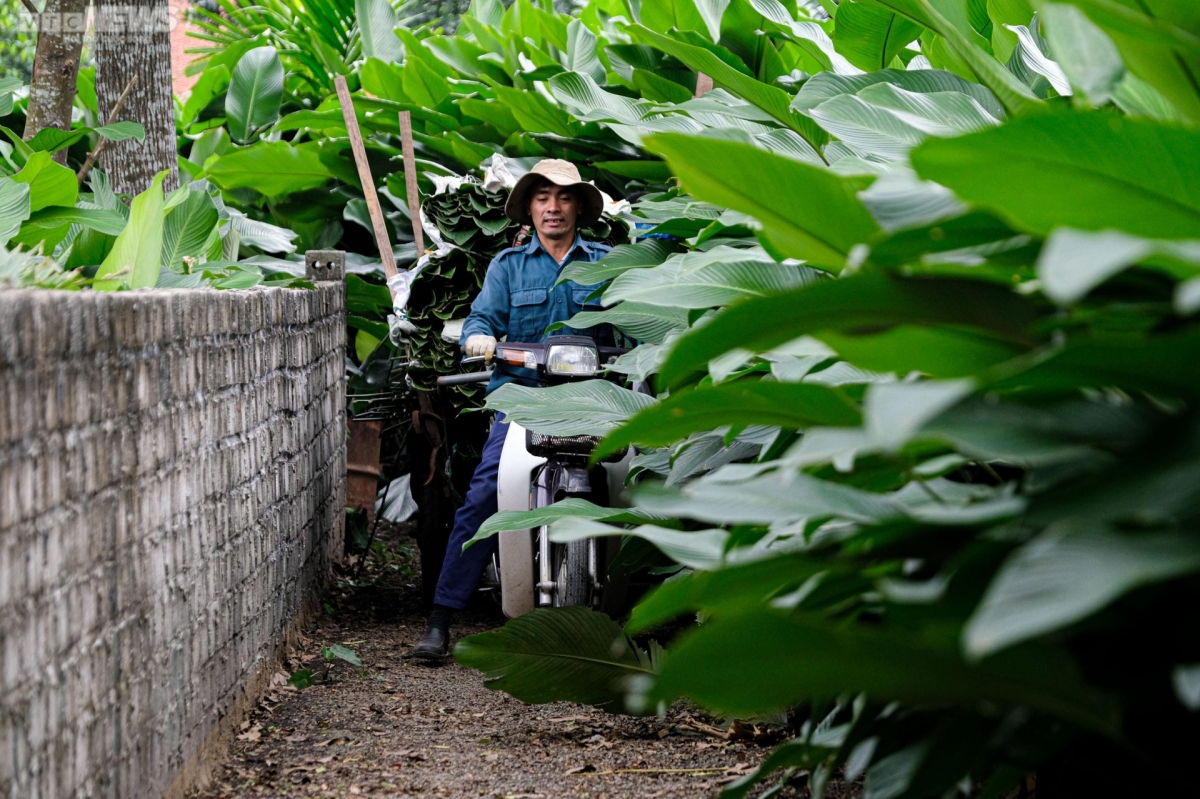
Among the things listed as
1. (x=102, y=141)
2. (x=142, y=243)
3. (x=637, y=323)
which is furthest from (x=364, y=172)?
(x=637, y=323)

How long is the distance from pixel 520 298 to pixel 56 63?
205cm

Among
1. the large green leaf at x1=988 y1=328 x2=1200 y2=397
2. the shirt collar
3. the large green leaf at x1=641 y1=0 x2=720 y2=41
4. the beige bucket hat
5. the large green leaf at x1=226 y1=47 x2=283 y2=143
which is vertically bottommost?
the large green leaf at x1=988 y1=328 x2=1200 y2=397

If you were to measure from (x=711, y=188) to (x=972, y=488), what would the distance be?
1.50ft

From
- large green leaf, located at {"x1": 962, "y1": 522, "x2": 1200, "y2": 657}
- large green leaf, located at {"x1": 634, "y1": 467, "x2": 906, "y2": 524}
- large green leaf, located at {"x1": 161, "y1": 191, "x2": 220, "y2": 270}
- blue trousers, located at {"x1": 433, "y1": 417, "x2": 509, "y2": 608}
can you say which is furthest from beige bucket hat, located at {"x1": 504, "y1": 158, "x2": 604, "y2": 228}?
large green leaf, located at {"x1": 962, "y1": 522, "x2": 1200, "y2": 657}

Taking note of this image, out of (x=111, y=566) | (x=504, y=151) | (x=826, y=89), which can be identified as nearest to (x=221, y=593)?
(x=111, y=566)

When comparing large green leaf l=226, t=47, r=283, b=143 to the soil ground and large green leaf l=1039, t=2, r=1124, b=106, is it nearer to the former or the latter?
the soil ground

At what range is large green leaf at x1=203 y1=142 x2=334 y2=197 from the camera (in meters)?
6.55

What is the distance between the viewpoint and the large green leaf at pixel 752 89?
2764mm

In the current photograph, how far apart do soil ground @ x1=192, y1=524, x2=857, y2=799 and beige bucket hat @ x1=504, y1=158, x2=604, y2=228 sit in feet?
5.71

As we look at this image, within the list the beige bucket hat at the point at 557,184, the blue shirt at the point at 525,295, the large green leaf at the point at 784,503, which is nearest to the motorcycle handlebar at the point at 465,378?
the blue shirt at the point at 525,295

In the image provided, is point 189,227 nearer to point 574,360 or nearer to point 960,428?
point 574,360

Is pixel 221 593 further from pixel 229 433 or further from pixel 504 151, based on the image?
pixel 504 151

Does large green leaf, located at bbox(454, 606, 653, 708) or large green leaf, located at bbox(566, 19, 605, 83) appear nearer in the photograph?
large green leaf, located at bbox(454, 606, 653, 708)

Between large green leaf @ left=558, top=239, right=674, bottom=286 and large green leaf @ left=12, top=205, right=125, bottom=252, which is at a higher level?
large green leaf @ left=12, top=205, right=125, bottom=252
